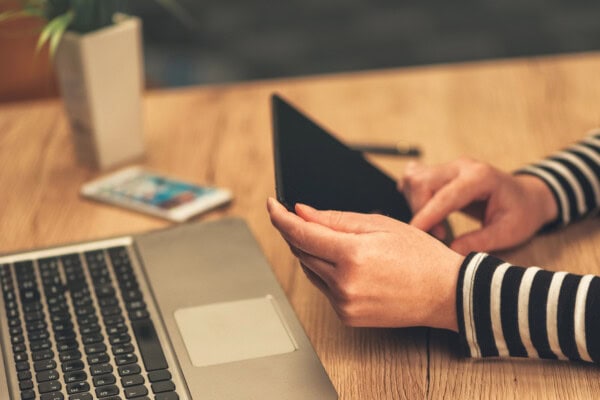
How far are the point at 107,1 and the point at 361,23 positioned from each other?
2.30 meters

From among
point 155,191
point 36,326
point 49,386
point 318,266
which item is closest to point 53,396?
point 49,386

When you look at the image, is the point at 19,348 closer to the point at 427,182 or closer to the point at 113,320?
the point at 113,320

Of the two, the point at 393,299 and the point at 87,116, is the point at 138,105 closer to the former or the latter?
the point at 87,116

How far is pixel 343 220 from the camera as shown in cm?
80

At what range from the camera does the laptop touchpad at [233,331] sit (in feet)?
2.64

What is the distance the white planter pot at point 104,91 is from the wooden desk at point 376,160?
1.5 inches

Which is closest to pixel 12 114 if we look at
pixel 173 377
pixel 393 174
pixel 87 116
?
pixel 87 116

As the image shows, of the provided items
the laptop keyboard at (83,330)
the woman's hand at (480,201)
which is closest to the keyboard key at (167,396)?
the laptop keyboard at (83,330)

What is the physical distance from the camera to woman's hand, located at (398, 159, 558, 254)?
0.98 m

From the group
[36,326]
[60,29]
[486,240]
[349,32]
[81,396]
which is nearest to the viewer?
[81,396]

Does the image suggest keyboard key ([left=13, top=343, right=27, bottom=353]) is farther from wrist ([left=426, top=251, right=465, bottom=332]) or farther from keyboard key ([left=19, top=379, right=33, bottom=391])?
wrist ([left=426, top=251, right=465, bottom=332])

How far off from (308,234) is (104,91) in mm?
543

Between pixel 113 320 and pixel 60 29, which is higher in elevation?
pixel 60 29

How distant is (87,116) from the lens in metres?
1.22
